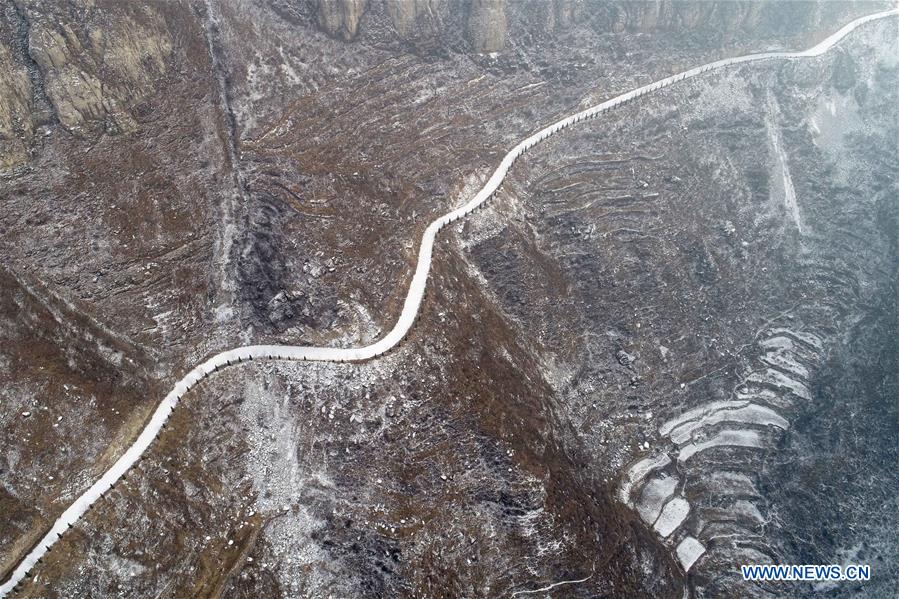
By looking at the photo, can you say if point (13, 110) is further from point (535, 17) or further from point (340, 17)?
point (535, 17)

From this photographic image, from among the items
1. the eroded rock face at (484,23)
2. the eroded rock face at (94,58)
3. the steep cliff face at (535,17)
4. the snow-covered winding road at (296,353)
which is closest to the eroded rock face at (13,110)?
the eroded rock face at (94,58)

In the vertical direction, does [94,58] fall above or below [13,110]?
above

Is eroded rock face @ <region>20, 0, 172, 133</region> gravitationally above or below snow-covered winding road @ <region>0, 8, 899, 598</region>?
above

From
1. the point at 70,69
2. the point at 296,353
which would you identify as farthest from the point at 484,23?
the point at 296,353

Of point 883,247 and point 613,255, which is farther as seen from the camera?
point 883,247

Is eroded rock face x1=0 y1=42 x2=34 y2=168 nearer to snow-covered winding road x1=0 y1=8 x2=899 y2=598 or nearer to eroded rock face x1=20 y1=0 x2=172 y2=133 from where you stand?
eroded rock face x1=20 y1=0 x2=172 y2=133

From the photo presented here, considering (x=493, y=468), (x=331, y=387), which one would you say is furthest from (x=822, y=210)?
(x=331, y=387)

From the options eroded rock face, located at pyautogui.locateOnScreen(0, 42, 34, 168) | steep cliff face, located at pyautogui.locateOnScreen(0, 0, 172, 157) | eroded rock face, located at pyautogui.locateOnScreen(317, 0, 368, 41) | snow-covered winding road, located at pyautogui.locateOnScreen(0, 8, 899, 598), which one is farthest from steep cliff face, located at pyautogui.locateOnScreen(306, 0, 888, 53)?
eroded rock face, located at pyautogui.locateOnScreen(0, 42, 34, 168)

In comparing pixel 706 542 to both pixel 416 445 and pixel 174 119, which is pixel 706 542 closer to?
pixel 416 445
